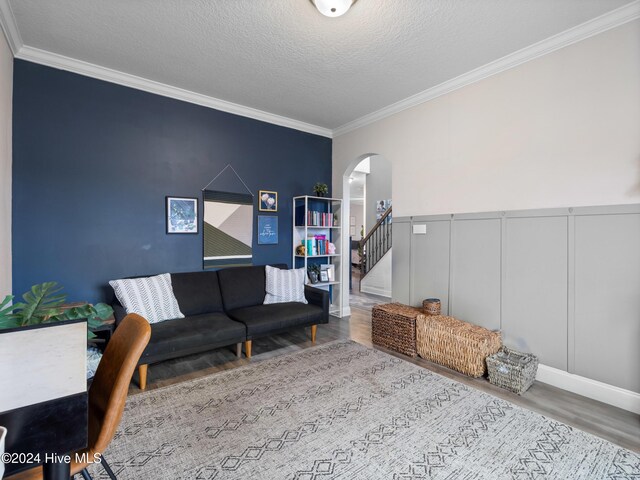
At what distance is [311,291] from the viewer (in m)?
3.94

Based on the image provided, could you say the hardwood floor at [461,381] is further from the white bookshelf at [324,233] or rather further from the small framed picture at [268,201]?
the small framed picture at [268,201]

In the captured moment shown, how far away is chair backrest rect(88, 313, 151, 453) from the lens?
117 cm

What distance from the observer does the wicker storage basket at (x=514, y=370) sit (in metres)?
2.52

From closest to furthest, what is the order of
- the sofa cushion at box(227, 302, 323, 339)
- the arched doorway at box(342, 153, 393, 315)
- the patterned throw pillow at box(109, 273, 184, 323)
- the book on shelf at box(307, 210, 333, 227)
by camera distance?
1. the patterned throw pillow at box(109, 273, 184, 323)
2. the sofa cushion at box(227, 302, 323, 339)
3. the book on shelf at box(307, 210, 333, 227)
4. the arched doorway at box(342, 153, 393, 315)

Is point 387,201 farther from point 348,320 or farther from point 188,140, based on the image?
point 188,140

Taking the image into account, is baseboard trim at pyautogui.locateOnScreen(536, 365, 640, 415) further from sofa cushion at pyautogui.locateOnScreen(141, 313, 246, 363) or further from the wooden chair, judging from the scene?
the wooden chair

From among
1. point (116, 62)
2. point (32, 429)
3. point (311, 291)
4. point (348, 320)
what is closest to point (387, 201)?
point (348, 320)

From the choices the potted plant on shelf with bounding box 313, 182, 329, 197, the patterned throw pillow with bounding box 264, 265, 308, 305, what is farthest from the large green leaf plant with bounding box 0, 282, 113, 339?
the potted plant on shelf with bounding box 313, 182, 329, 197

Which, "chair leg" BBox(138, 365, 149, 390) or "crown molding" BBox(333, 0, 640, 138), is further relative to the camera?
"chair leg" BBox(138, 365, 149, 390)

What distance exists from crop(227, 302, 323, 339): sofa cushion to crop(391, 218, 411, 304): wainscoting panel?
1.06 metres

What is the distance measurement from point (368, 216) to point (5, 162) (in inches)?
274

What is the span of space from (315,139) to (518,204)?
→ 3.05 m

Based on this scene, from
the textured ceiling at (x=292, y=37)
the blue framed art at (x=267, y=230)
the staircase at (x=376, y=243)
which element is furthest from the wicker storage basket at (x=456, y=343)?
the staircase at (x=376, y=243)

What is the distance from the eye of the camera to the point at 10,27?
242 centimetres
